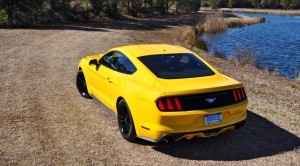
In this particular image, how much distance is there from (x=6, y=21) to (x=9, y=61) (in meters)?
15.4

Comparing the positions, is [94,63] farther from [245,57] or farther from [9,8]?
[9,8]

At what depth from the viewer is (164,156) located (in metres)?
5.90

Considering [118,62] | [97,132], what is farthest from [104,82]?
[97,132]

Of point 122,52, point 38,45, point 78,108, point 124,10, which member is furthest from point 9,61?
point 124,10

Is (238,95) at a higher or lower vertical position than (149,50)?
lower

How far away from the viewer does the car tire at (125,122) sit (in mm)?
6152

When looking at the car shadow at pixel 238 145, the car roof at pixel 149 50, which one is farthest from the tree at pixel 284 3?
the car roof at pixel 149 50

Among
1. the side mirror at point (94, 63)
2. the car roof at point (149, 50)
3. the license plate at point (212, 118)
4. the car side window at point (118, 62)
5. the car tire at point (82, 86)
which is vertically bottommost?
the car tire at point (82, 86)

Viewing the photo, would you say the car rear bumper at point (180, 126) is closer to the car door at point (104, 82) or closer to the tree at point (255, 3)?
the car door at point (104, 82)

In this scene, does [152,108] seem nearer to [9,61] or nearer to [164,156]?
[164,156]

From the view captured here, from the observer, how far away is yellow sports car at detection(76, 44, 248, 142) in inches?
218

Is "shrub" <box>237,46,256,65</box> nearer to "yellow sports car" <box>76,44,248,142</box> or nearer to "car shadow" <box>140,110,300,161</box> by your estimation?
"car shadow" <box>140,110,300,161</box>

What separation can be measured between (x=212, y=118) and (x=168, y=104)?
0.77 m

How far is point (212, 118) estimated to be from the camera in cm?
570
